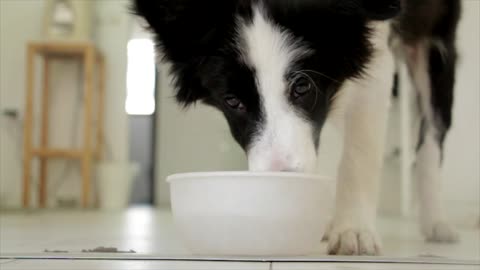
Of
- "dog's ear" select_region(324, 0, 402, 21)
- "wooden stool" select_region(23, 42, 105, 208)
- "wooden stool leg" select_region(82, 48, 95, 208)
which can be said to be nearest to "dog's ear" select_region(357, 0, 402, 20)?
"dog's ear" select_region(324, 0, 402, 21)

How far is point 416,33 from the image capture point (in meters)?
1.96

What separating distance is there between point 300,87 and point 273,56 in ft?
0.31

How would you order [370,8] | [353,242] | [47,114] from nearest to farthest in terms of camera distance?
[353,242]
[370,8]
[47,114]

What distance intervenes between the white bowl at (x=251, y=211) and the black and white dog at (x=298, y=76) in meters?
0.16

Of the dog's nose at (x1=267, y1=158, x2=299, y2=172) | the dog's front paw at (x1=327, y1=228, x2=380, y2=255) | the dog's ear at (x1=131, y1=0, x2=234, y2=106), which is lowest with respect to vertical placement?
the dog's front paw at (x1=327, y1=228, x2=380, y2=255)

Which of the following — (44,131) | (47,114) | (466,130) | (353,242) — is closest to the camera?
(353,242)

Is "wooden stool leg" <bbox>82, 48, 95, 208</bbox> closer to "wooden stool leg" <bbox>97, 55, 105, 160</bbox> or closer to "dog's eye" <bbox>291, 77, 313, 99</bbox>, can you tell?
"wooden stool leg" <bbox>97, 55, 105, 160</bbox>

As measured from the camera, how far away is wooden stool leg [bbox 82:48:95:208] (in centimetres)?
444

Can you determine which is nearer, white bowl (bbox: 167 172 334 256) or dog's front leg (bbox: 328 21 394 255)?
white bowl (bbox: 167 172 334 256)

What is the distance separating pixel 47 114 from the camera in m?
4.75

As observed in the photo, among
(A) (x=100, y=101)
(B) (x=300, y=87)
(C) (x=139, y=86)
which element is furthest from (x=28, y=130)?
(B) (x=300, y=87)

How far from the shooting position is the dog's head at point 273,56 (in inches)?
48.3

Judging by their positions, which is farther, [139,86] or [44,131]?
[139,86]

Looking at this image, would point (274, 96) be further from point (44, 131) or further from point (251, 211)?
point (44, 131)
